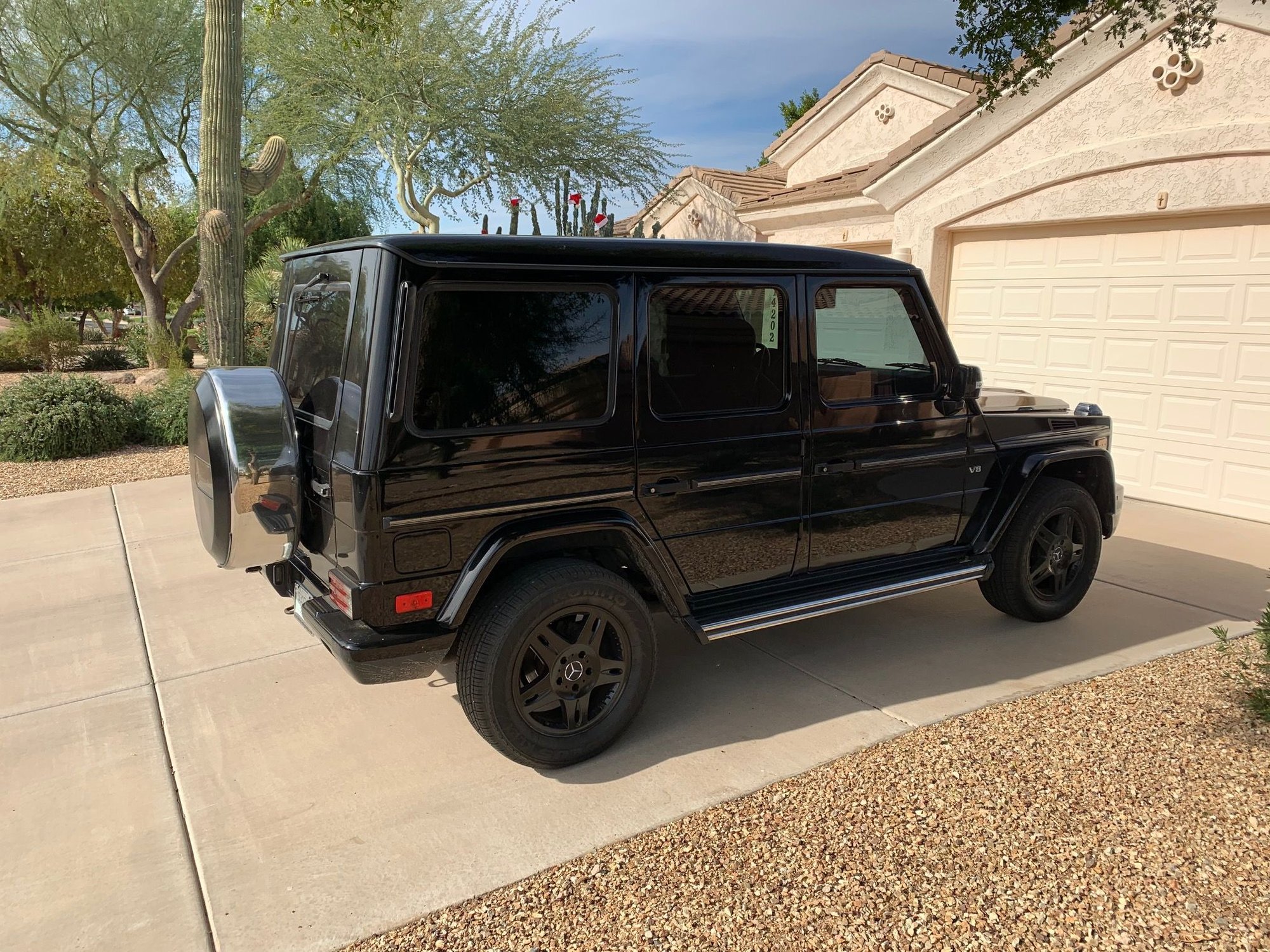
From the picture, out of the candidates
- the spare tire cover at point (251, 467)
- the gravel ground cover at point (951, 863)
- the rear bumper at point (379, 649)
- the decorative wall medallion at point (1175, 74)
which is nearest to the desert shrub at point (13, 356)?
the spare tire cover at point (251, 467)

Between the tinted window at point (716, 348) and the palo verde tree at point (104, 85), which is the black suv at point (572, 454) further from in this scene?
the palo verde tree at point (104, 85)

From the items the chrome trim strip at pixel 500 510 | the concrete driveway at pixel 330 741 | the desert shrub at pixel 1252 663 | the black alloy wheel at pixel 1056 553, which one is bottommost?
the concrete driveway at pixel 330 741

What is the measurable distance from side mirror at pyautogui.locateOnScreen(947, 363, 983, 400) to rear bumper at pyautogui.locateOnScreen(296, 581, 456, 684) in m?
2.72

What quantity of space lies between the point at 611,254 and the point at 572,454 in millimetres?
815

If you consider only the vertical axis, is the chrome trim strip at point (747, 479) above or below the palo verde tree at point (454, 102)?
below

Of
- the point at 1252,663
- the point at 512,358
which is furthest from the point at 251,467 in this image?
the point at 1252,663

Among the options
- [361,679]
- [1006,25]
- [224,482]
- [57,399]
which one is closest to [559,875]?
[361,679]

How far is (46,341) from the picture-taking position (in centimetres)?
2175

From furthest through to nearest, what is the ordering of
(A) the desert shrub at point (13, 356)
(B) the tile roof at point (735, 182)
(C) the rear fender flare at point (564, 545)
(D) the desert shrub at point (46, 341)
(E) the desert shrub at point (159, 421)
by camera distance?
(A) the desert shrub at point (13, 356)
(D) the desert shrub at point (46, 341)
(B) the tile roof at point (735, 182)
(E) the desert shrub at point (159, 421)
(C) the rear fender flare at point (564, 545)

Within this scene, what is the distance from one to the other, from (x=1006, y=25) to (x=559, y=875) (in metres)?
4.92

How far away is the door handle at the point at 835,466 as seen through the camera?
4.10 metres

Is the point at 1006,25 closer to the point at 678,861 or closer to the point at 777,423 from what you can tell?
the point at 777,423

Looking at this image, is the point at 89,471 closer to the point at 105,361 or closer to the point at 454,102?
the point at 454,102

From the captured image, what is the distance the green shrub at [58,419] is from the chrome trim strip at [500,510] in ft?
29.4
